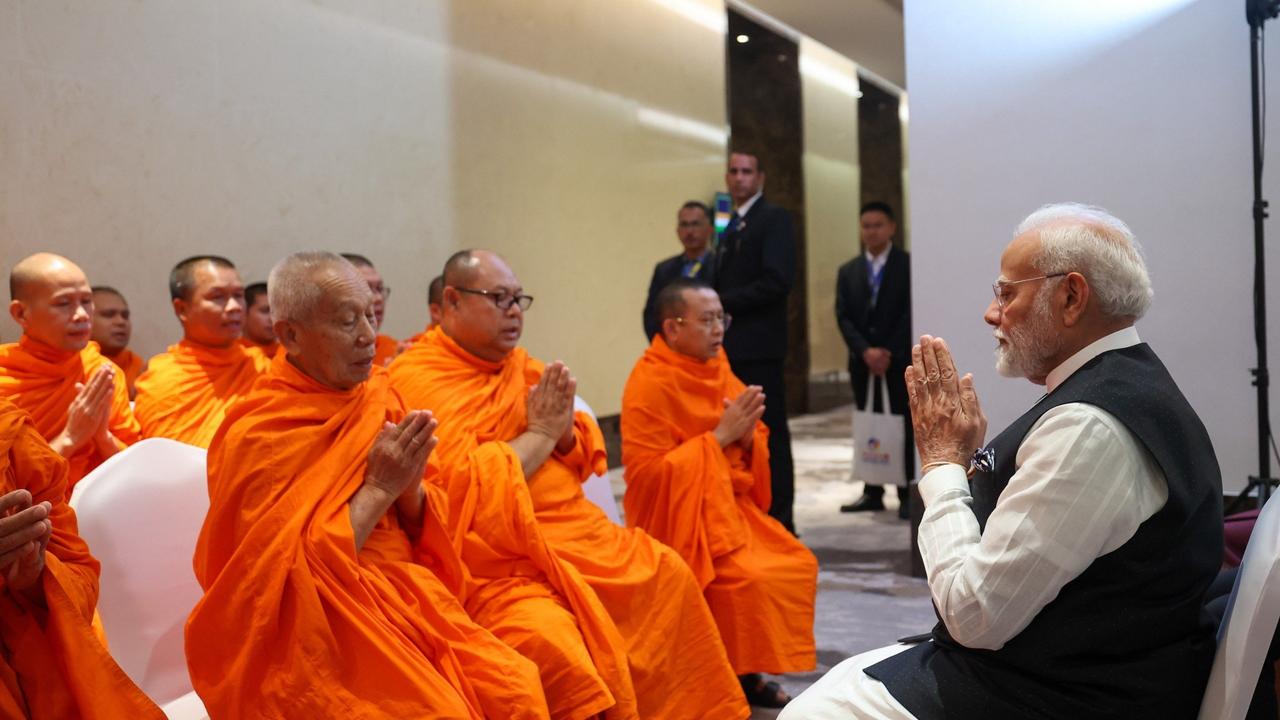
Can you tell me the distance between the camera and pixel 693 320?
12.8 feet

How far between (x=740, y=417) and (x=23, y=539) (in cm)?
228

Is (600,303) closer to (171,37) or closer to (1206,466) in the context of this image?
(171,37)

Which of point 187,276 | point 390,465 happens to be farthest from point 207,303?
point 390,465

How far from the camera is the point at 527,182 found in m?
7.94

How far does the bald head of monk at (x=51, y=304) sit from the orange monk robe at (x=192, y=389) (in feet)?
1.38

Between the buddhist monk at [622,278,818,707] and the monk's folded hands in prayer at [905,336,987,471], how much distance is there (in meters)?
1.56

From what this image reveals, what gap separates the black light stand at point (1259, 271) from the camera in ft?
13.1

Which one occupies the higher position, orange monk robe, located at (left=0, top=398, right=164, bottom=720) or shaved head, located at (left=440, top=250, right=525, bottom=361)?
shaved head, located at (left=440, top=250, right=525, bottom=361)

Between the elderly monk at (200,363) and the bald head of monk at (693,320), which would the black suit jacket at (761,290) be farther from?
the elderly monk at (200,363)

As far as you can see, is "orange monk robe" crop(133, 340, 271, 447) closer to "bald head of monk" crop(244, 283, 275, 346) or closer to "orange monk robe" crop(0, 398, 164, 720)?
"bald head of monk" crop(244, 283, 275, 346)

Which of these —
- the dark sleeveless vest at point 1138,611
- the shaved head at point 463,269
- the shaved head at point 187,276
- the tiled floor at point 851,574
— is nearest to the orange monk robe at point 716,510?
the tiled floor at point 851,574

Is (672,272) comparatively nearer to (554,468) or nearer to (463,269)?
(463,269)

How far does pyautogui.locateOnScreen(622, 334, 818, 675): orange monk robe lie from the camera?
3543 mm

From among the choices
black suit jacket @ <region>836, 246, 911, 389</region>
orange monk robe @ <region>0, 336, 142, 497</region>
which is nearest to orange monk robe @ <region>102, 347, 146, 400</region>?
orange monk robe @ <region>0, 336, 142, 497</region>
